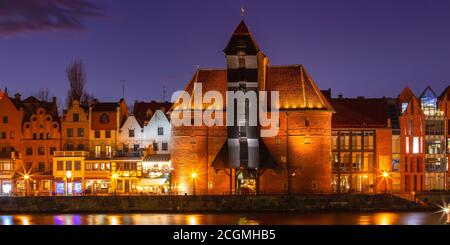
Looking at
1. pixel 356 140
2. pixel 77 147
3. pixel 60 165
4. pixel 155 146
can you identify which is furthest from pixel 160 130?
pixel 356 140

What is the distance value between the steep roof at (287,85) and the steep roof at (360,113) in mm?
3794

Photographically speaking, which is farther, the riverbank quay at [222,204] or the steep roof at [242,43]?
the steep roof at [242,43]


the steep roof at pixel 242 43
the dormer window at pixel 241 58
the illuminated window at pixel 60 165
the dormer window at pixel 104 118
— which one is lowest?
the illuminated window at pixel 60 165

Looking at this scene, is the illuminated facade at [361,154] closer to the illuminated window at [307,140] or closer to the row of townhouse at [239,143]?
the row of townhouse at [239,143]

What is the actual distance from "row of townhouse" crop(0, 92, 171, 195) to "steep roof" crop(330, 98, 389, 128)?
58.1 ft

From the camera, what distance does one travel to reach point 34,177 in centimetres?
9494

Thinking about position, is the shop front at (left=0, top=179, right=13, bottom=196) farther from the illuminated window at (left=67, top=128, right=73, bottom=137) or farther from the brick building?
the brick building

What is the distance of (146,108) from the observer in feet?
328

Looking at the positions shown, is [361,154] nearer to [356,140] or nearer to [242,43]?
[356,140]

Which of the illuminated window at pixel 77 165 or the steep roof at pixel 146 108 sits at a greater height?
the steep roof at pixel 146 108

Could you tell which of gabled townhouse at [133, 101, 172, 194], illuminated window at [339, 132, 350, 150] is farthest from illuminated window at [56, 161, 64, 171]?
illuminated window at [339, 132, 350, 150]

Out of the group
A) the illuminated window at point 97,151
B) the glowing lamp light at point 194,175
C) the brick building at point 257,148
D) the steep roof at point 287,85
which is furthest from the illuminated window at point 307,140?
the illuminated window at point 97,151

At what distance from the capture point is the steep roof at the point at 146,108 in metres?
98.6

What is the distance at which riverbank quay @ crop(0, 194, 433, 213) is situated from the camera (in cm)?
8169
